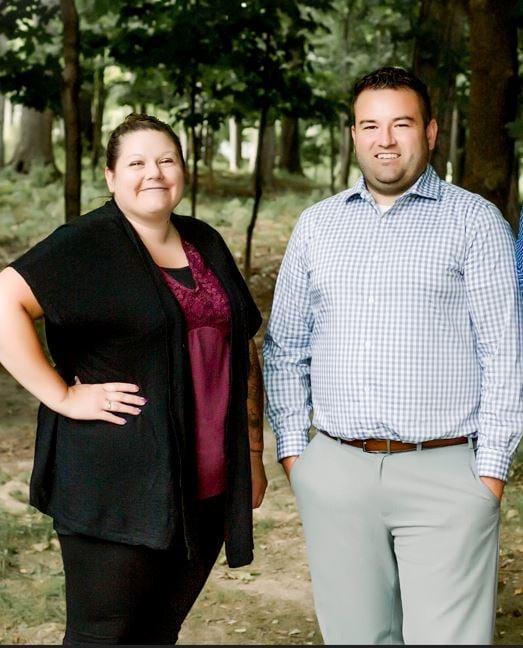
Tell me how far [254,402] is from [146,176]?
90cm

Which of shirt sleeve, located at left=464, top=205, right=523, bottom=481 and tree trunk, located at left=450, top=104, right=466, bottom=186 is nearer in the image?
shirt sleeve, located at left=464, top=205, right=523, bottom=481

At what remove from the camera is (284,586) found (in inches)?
241

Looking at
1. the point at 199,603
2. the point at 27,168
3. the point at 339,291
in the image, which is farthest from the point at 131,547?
the point at 27,168

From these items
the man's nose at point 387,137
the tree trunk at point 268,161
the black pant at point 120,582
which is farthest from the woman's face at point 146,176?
the tree trunk at point 268,161

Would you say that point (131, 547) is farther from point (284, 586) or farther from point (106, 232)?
point (284, 586)

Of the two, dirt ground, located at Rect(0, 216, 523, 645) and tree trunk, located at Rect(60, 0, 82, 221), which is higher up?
tree trunk, located at Rect(60, 0, 82, 221)

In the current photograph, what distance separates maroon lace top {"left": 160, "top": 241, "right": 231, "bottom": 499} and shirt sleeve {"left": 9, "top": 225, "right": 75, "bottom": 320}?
0.33 m

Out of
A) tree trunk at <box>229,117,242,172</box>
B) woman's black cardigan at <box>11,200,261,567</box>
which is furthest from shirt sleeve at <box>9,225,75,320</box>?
tree trunk at <box>229,117,242,172</box>

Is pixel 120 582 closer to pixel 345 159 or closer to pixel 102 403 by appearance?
pixel 102 403

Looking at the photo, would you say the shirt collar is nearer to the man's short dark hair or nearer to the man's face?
the man's face

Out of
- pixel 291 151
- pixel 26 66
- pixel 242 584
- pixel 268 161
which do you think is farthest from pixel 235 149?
pixel 242 584

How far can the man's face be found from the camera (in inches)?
129

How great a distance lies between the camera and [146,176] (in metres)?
3.10

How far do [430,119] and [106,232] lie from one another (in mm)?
1153
